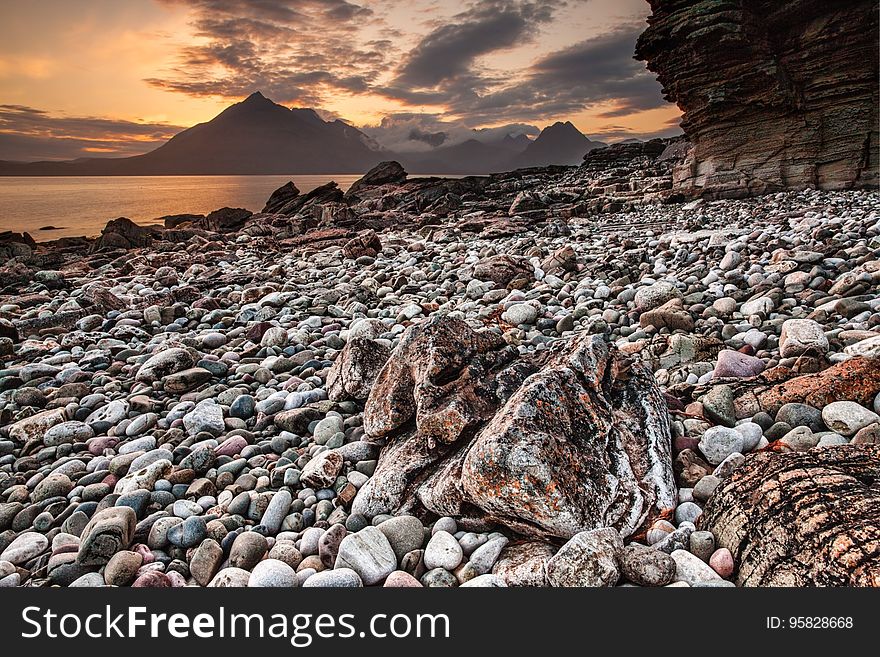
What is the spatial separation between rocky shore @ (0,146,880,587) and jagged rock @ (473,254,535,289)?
639 mm

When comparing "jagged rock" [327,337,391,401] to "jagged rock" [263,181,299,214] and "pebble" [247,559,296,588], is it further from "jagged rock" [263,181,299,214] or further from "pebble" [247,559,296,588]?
"jagged rock" [263,181,299,214]

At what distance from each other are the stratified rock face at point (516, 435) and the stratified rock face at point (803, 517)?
34cm

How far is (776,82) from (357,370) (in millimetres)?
17275

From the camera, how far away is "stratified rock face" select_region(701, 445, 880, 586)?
181cm

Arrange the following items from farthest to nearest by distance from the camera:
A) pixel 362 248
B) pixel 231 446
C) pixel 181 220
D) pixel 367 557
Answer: pixel 181 220 → pixel 362 248 → pixel 231 446 → pixel 367 557

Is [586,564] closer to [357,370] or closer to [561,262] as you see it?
[357,370]

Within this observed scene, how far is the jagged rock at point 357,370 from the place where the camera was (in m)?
4.04

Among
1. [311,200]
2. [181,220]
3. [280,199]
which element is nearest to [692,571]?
[181,220]

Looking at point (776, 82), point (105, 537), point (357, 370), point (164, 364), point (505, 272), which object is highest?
point (776, 82)

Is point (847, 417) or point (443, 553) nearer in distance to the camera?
point (443, 553)

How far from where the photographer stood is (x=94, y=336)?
6.30 m

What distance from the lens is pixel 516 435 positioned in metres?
2.37

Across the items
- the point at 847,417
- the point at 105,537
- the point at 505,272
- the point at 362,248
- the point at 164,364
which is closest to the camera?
the point at 105,537

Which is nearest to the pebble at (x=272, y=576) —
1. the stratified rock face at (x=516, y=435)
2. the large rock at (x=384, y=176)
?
the stratified rock face at (x=516, y=435)
